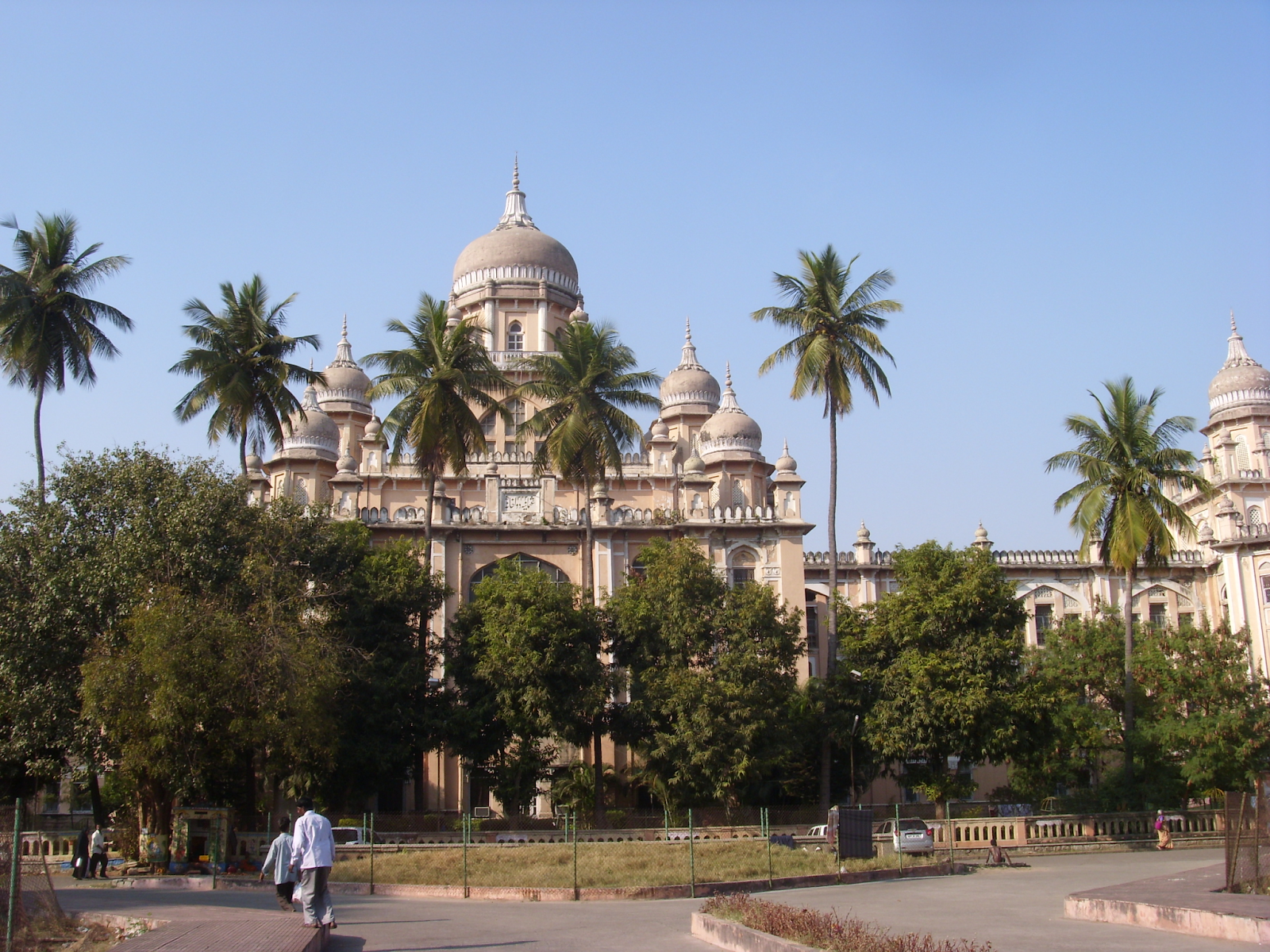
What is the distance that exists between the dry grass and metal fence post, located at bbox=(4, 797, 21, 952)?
31.5 ft

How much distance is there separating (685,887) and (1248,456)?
Answer: 4250 centimetres

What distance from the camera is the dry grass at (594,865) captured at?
21203 millimetres

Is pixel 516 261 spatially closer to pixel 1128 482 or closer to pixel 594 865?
pixel 1128 482

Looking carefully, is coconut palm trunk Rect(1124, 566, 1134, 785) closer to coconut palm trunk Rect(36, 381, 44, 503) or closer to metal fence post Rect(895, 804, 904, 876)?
metal fence post Rect(895, 804, 904, 876)

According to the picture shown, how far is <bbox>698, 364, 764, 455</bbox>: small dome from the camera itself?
50.7 m

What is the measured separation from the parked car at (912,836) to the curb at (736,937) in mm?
13029

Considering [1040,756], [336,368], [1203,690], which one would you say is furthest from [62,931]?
[336,368]

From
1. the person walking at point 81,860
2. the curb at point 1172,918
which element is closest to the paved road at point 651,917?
the curb at point 1172,918

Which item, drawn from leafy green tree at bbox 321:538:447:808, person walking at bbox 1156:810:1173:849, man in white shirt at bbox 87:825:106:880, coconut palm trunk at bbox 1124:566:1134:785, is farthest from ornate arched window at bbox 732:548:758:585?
man in white shirt at bbox 87:825:106:880

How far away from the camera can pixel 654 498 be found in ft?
170

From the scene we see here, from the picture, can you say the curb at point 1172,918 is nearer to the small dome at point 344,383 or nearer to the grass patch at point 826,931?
the grass patch at point 826,931

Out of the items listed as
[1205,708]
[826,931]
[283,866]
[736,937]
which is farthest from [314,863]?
[1205,708]

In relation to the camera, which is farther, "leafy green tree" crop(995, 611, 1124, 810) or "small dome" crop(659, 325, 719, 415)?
"small dome" crop(659, 325, 719, 415)

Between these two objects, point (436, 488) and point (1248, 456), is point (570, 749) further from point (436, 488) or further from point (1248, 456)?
point (1248, 456)
